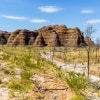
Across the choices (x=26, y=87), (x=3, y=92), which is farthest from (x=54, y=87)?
(x=3, y=92)

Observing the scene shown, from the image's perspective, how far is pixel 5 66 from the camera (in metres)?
19.7

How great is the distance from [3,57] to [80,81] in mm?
5590

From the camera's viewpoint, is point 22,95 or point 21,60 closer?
point 22,95

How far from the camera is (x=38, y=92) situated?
16.1 metres

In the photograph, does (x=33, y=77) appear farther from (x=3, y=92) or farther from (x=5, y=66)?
(x=3, y=92)

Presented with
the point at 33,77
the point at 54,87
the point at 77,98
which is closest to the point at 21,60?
the point at 33,77

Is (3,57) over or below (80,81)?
over

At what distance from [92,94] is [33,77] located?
4775mm

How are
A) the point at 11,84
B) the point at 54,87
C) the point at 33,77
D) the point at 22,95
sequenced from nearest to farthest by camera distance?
the point at 22,95 → the point at 11,84 → the point at 54,87 → the point at 33,77

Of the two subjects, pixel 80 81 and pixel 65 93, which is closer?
pixel 65 93

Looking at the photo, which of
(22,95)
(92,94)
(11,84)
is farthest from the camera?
(92,94)

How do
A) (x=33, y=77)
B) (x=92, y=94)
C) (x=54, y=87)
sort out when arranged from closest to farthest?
(x=54, y=87) → (x=33, y=77) → (x=92, y=94)

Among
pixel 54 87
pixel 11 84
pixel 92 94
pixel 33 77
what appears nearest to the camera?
pixel 11 84

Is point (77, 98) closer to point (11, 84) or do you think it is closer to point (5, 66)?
point (11, 84)
